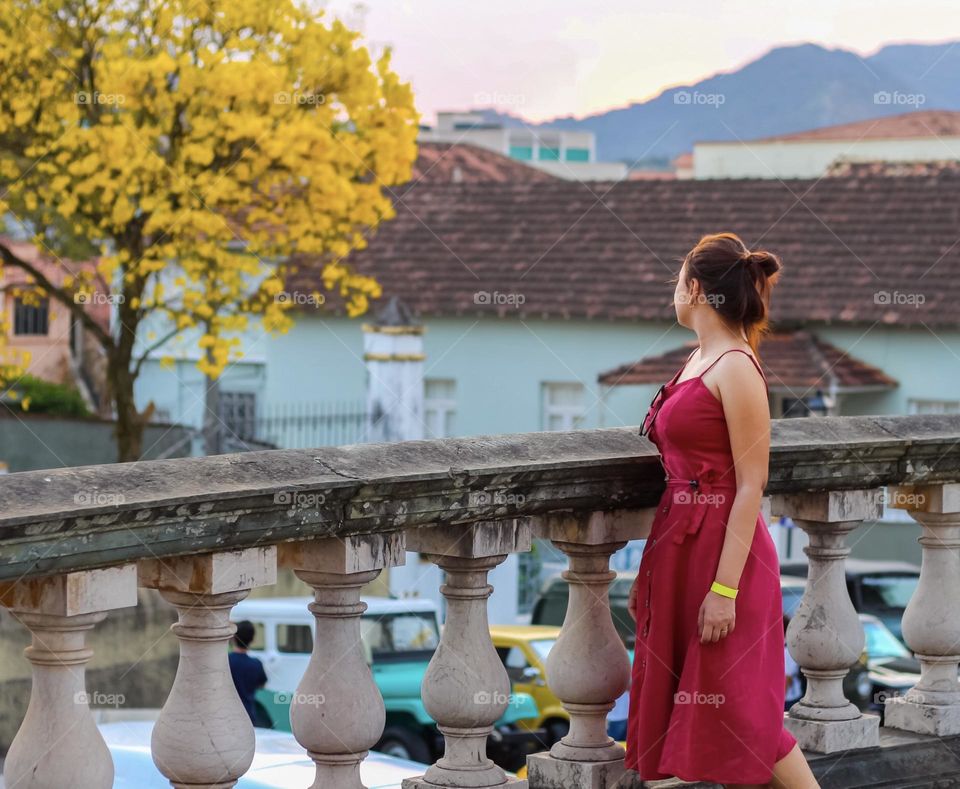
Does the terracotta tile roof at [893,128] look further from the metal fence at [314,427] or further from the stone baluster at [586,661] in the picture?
the stone baluster at [586,661]

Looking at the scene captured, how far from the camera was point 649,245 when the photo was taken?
1030 inches

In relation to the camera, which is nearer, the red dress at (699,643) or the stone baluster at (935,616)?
the red dress at (699,643)

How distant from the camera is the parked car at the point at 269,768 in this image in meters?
3.67

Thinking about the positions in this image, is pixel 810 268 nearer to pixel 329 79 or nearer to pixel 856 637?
pixel 329 79

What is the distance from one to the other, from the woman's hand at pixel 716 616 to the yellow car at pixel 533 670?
23.9 ft

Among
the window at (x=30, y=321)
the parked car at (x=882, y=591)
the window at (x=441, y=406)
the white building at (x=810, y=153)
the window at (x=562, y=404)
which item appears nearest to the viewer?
the parked car at (x=882, y=591)

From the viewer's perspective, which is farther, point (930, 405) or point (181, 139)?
point (930, 405)

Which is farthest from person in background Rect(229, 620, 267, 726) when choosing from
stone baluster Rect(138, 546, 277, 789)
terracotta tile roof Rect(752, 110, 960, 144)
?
terracotta tile roof Rect(752, 110, 960, 144)

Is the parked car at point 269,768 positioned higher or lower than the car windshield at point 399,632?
higher
